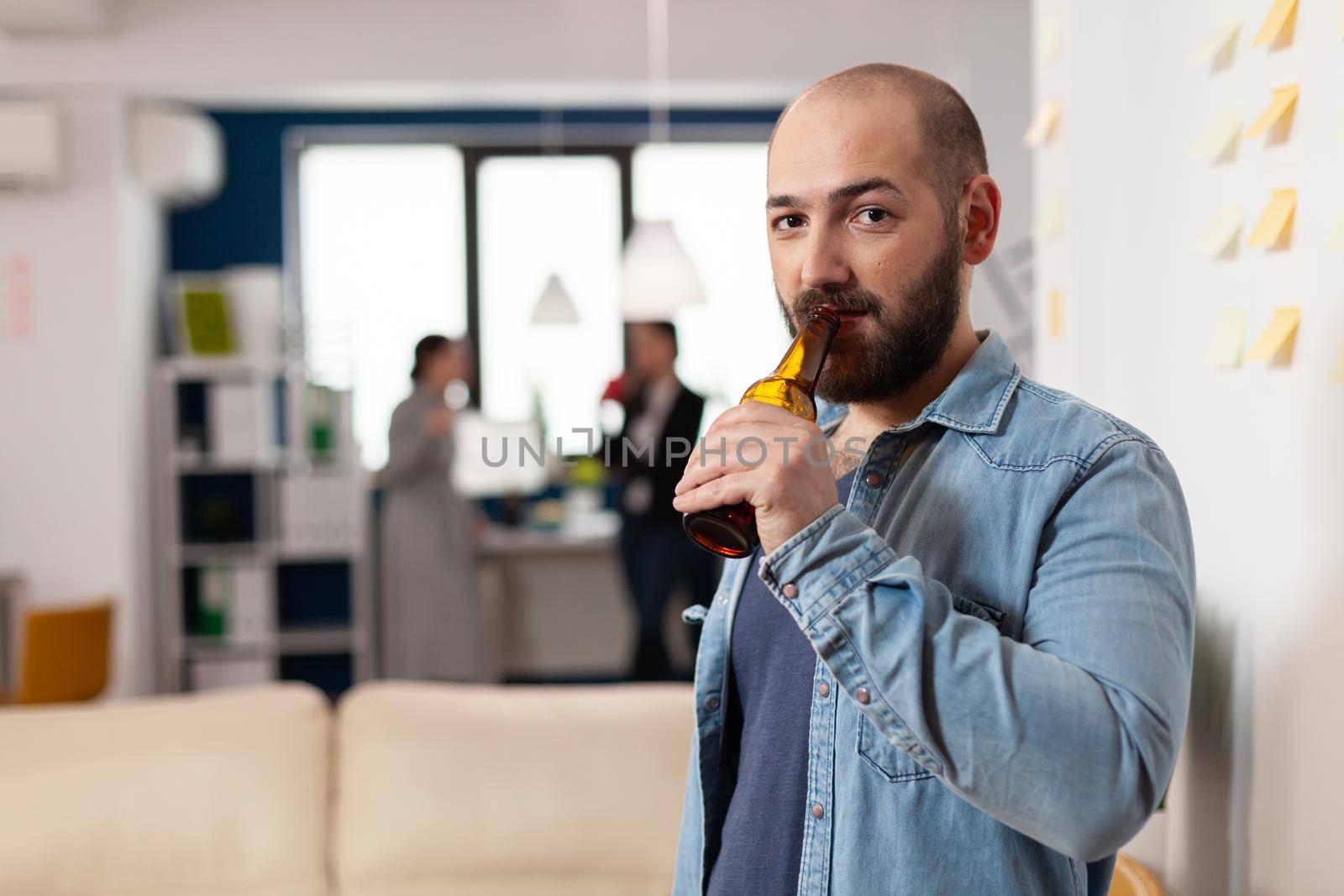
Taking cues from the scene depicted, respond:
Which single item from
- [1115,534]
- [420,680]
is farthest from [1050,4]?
[420,680]

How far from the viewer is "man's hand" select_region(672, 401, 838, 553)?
0.80m

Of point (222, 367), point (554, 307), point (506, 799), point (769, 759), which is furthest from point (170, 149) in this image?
point (769, 759)

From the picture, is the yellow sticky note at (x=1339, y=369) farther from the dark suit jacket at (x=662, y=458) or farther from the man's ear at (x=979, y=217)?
the dark suit jacket at (x=662, y=458)

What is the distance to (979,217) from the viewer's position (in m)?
0.99

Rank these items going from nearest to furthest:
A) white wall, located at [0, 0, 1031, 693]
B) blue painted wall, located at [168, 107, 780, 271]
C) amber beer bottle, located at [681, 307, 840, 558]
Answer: amber beer bottle, located at [681, 307, 840, 558], white wall, located at [0, 0, 1031, 693], blue painted wall, located at [168, 107, 780, 271]

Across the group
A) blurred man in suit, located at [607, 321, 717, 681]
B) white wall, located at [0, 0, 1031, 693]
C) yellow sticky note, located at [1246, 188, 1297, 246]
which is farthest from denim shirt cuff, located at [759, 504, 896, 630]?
white wall, located at [0, 0, 1031, 693]

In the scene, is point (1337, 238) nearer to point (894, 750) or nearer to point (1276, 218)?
point (1276, 218)

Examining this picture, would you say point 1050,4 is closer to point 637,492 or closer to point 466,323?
point 637,492

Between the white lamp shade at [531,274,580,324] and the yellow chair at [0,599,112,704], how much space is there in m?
2.03

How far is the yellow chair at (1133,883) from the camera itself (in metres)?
1.45

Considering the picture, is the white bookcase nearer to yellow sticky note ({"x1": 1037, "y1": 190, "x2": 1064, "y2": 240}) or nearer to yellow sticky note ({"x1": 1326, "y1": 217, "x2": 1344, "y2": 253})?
yellow sticky note ({"x1": 1037, "y1": 190, "x2": 1064, "y2": 240})

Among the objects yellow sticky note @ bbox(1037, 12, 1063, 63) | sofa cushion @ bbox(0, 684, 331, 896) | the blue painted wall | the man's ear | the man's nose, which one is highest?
the blue painted wall

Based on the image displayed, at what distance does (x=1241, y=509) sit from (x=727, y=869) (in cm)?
81

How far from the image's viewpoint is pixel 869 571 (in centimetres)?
81
